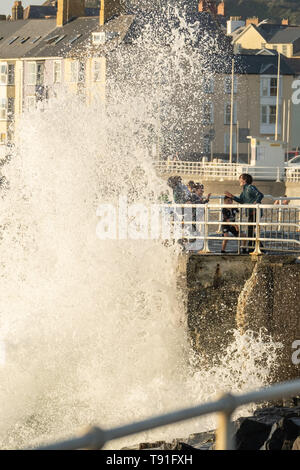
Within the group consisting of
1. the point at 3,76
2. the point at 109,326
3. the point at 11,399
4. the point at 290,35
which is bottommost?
the point at 11,399

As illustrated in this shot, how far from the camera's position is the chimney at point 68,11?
237 feet

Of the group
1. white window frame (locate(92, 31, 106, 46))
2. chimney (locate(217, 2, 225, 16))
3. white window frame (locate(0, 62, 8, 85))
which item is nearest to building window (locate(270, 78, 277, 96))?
white window frame (locate(92, 31, 106, 46))

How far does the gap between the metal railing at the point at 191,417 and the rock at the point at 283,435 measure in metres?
5.45

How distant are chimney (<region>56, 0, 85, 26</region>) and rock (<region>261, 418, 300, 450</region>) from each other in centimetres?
6410

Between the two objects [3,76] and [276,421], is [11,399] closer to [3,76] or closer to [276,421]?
[276,421]

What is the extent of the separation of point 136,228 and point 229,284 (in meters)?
2.02

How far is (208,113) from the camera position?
70.8 metres

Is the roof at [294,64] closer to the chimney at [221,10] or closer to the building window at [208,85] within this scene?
the building window at [208,85]

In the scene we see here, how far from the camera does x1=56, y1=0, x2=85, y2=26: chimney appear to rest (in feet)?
237

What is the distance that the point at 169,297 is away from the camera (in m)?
14.7

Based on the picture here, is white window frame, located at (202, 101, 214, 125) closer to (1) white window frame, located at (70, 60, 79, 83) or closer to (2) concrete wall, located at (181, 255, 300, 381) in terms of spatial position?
A: (1) white window frame, located at (70, 60, 79, 83)

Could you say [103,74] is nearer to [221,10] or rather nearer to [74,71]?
[74,71]

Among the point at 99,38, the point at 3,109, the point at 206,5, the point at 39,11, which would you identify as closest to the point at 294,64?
the point at 206,5

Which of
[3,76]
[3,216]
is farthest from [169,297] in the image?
[3,76]
